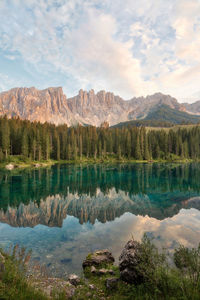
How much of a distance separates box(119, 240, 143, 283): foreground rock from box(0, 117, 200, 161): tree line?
303 ft

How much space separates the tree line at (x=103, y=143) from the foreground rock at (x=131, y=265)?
92.3 meters

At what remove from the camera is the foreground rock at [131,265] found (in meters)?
8.51

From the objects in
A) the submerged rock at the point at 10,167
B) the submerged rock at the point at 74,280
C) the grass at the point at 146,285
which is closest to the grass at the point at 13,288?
the grass at the point at 146,285

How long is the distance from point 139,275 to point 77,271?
191 inches

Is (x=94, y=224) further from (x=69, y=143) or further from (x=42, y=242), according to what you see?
(x=69, y=143)

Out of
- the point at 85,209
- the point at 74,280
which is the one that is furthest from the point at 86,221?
the point at 74,280

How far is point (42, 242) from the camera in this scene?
15953mm

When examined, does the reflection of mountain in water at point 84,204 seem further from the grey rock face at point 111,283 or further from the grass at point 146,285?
the grass at point 146,285

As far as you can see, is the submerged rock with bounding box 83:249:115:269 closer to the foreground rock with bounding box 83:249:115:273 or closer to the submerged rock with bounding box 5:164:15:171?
the foreground rock with bounding box 83:249:115:273

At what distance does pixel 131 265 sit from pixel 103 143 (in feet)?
407

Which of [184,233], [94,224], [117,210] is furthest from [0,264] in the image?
[117,210]

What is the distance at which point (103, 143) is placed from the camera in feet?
435

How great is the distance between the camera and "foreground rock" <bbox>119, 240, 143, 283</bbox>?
8508 mm

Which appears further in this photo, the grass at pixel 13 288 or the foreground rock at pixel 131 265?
the foreground rock at pixel 131 265
